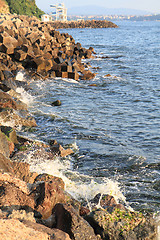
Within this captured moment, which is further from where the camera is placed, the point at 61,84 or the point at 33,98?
the point at 61,84

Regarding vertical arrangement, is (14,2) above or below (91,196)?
above

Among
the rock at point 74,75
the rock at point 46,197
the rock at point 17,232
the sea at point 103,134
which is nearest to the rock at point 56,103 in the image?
the sea at point 103,134

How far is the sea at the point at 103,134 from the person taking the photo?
18.0 ft

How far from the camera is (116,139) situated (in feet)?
25.6

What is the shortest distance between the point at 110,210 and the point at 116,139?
13.5ft

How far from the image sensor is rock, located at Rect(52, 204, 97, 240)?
3.13 m

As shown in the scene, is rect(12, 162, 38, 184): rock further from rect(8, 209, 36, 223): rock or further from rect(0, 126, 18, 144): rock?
rect(0, 126, 18, 144): rock

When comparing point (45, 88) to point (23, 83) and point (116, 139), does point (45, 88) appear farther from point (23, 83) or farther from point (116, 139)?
point (116, 139)

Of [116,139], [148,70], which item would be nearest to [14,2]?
[148,70]

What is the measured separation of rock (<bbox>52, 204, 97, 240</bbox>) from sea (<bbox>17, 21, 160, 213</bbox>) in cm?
171

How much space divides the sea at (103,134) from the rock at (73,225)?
1706 millimetres

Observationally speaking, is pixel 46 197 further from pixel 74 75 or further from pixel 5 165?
pixel 74 75

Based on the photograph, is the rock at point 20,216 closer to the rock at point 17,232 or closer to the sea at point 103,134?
the rock at point 17,232

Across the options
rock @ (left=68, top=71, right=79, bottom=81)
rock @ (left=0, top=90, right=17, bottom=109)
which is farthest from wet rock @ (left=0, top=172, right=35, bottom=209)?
rock @ (left=68, top=71, right=79, bottom=81)
